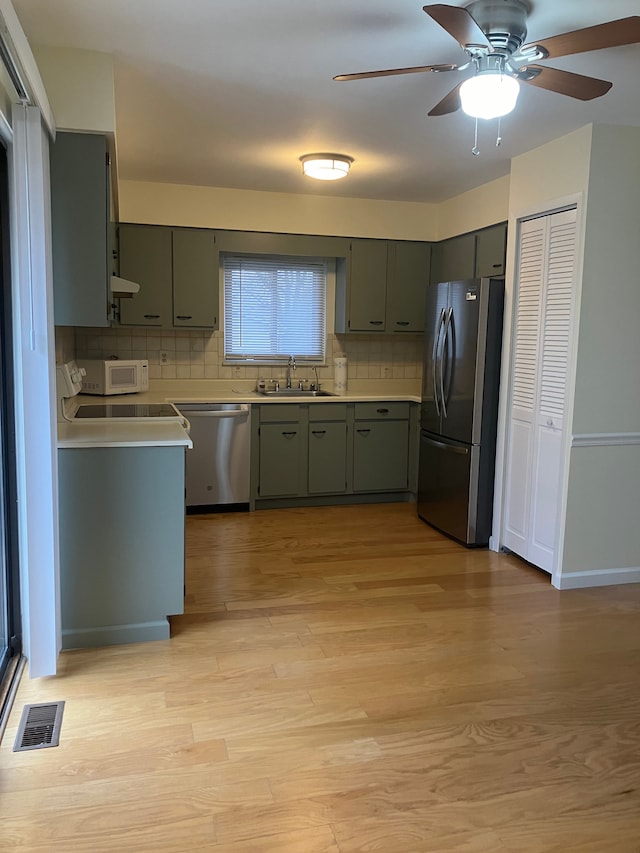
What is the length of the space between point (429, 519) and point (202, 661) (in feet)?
7.94

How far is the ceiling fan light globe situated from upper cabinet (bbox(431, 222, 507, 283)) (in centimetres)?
208

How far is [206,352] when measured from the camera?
536 cm

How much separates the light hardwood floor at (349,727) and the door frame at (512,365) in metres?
0.60

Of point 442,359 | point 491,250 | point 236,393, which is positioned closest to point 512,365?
point 442,359

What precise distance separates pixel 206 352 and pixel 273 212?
1.26 metres

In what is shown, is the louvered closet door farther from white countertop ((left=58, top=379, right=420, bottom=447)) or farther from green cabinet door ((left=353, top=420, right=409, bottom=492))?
white countertop ((left=58, top=379, right=420, bottom=447))

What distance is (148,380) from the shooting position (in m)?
5.09

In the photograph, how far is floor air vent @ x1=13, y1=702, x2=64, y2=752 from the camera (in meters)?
2.12

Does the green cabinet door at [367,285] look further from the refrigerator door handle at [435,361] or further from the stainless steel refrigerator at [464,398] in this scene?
the refrigerator door handle at [435,361]

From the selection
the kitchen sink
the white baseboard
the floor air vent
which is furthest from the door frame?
the floor air vent

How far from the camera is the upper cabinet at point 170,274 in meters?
4.79

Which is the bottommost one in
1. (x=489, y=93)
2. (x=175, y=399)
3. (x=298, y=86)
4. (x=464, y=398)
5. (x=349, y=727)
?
(x=349, y=727)

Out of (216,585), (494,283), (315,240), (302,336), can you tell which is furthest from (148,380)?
(494,283)

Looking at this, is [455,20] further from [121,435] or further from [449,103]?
[121,435]
